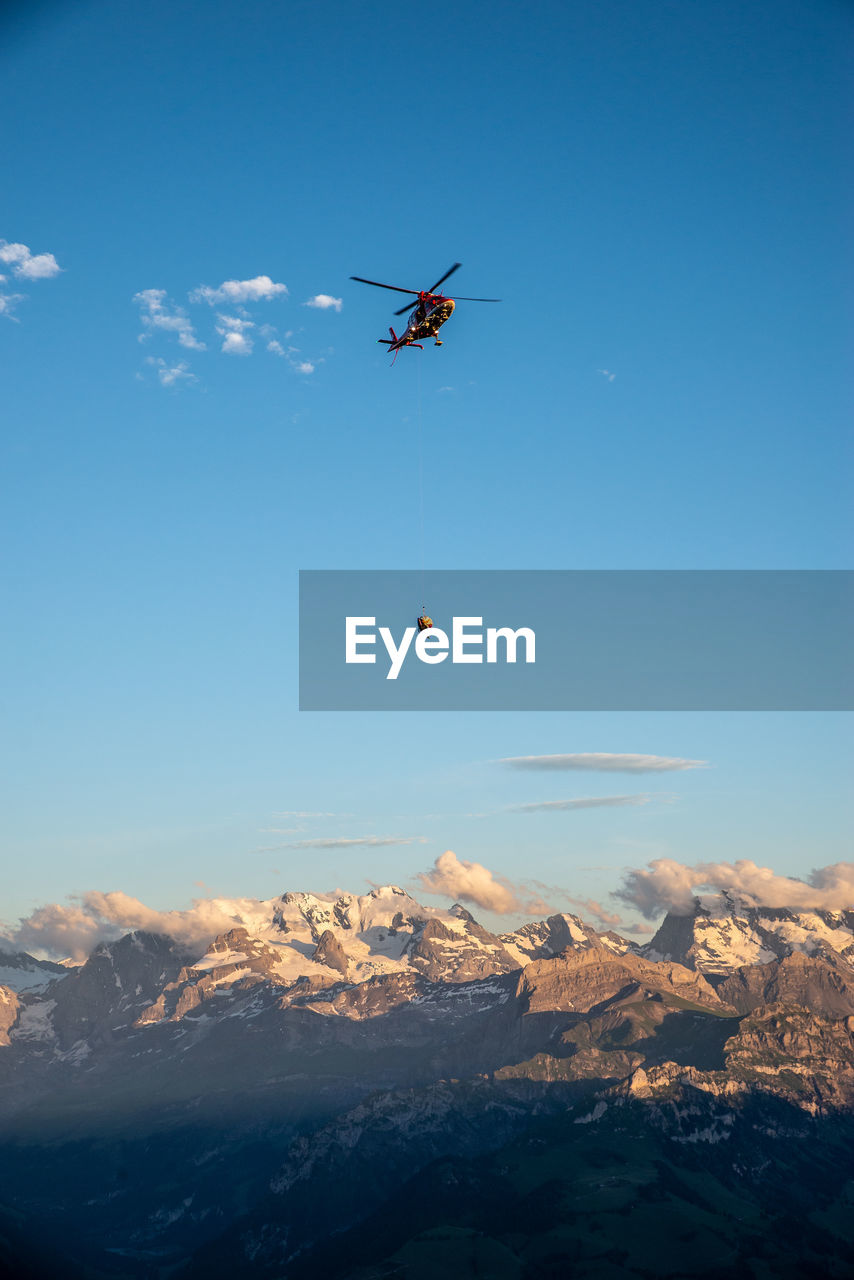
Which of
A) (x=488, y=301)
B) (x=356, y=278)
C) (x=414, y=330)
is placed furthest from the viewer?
(x=414, y=330)

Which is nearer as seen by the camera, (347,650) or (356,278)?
(356,278)

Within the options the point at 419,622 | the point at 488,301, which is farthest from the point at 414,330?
the point at 419,622

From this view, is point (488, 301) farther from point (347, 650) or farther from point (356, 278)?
point (347, 650)

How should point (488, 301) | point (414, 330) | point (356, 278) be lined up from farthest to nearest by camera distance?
1. point (414, 330)
2. point (488, 301)
3. point (356, 278)

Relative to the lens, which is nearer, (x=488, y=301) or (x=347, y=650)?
(x=488, y=301)

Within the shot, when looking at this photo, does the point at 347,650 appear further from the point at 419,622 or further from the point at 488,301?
the point at 488,301

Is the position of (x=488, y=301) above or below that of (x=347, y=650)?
above

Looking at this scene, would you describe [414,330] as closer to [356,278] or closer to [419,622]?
[356,278]

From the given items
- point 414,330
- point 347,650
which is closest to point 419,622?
point 347,650
